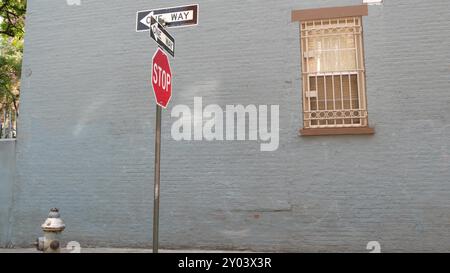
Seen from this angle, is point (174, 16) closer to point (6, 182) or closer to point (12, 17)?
point (6, 182)

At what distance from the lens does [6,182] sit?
794 centimetres

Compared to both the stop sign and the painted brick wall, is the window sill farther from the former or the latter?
the stop sign

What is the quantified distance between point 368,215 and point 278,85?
259 cm

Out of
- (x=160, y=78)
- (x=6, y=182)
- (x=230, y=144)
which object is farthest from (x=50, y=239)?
(x=6, y=182)

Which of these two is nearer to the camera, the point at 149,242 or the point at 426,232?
the point at 426,232

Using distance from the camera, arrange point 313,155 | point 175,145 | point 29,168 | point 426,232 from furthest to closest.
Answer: point 29,168
point 175,145
point 313,155
point 426,232

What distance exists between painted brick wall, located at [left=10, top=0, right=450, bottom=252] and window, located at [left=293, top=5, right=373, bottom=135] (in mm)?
184

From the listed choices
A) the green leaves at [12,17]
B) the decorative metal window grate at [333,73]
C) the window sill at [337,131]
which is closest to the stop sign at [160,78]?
the window sill at [337,131]

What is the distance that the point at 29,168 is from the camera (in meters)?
7.85

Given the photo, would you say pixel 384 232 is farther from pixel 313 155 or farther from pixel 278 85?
pixel 278 85

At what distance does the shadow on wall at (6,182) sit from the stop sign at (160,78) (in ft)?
15.4

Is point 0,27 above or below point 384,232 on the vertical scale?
above

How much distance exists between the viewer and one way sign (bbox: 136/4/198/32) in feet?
16.5

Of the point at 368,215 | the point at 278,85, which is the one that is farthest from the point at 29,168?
the point at 368,215
